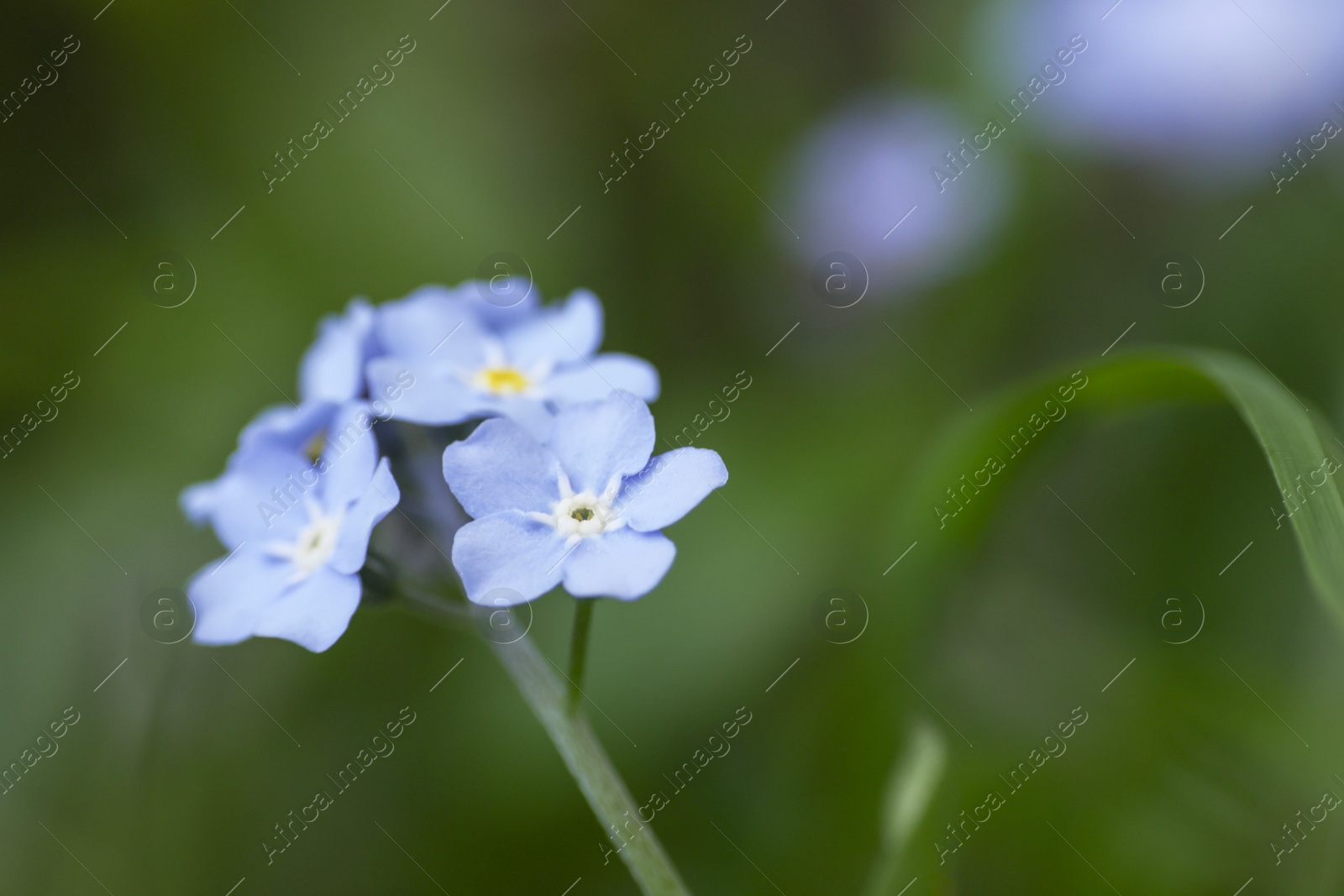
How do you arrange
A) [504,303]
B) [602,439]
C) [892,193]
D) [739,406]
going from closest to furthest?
[602,439], [504,303], [739,406], [892,193]

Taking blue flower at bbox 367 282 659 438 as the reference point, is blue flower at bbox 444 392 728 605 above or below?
below

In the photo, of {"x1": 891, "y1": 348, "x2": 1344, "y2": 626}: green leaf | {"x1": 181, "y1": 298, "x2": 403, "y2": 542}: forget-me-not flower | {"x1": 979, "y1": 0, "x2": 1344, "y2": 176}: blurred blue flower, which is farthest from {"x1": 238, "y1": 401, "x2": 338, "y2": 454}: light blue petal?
{"x1": 979, "y1": 0, "x2": 1344, "y2": 176}: blurred blue flower

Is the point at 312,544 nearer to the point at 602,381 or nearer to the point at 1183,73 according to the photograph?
the point at 602,381

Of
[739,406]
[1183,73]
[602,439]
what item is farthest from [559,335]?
[1183,73]

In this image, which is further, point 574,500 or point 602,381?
point 602,381

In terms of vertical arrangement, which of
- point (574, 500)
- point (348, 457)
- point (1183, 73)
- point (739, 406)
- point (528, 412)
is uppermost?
point (348, 457)

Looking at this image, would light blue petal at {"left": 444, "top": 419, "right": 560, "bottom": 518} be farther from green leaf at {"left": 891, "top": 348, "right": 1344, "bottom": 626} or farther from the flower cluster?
green leaf at {"left": 891, "top": 348, "right": 1344, "bottom": 626}
